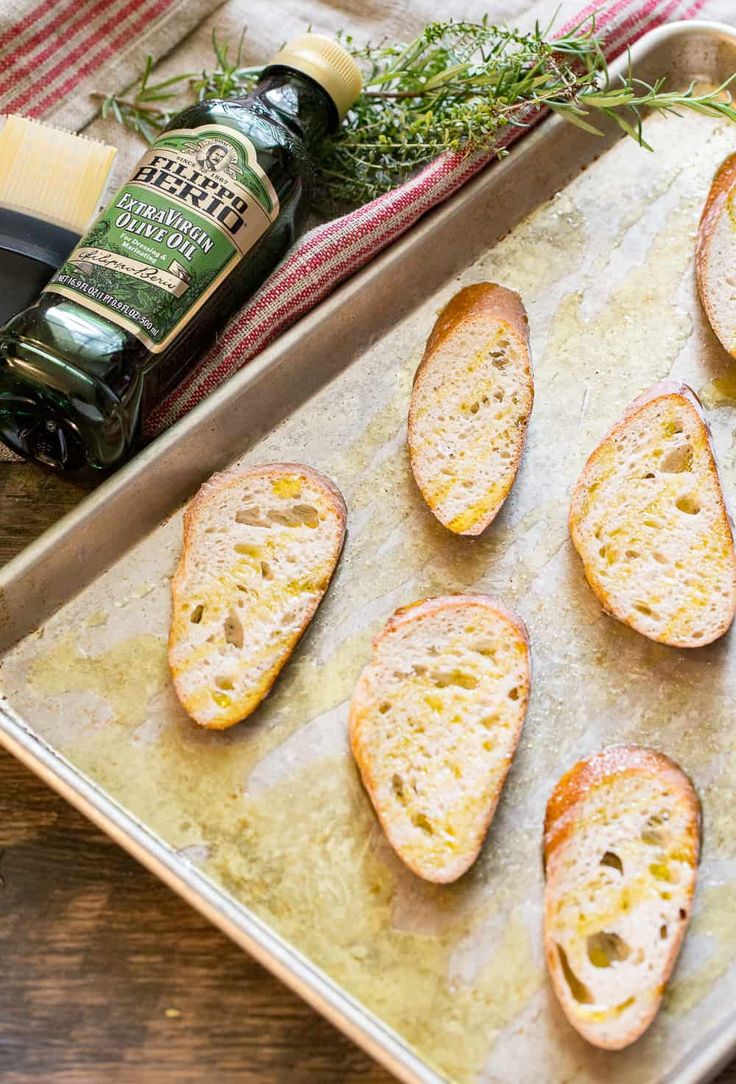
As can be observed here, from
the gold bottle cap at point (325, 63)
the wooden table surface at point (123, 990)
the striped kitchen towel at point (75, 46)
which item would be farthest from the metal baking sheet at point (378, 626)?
the striped kitchen towel at point (75, 46)

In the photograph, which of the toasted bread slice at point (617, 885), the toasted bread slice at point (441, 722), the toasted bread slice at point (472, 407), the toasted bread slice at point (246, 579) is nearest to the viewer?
the toasted bread slice at point (617, 885)

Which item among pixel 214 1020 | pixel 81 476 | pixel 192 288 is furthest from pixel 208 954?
pixel 192 288

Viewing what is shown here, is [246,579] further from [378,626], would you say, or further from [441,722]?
[441,722]

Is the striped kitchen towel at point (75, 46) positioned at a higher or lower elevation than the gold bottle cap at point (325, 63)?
lower

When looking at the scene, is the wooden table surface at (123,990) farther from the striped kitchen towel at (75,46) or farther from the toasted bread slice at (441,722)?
the striped kitchen towel at (75,46)

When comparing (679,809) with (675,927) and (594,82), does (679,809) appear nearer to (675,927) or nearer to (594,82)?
(675,927)

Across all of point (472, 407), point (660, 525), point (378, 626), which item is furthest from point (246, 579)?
point (660, 525)
